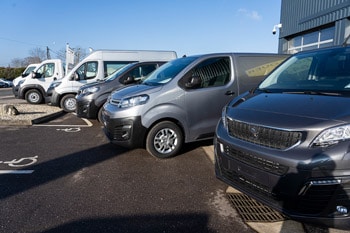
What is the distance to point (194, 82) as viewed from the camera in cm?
471

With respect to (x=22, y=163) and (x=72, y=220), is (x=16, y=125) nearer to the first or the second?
(x=22, y=163)

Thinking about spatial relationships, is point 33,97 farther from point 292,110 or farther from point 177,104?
point 292,110

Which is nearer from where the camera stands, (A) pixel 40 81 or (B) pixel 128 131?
(B) pixel 128 131

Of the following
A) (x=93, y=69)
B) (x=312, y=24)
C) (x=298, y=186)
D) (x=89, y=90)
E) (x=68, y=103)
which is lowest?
(x=68, y=103)

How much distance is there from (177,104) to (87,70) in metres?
6.42

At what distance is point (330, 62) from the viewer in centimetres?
344

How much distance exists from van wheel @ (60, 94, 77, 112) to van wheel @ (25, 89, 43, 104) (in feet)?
12.1

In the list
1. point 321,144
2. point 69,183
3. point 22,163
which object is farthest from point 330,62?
point 22,163

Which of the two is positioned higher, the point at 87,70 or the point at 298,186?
the point at 87,70

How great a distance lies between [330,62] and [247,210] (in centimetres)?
210

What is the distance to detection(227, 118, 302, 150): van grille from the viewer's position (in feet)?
7.74

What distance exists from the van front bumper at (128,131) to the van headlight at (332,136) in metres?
2.93

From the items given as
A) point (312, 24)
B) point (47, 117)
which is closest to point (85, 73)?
point (47, 117)

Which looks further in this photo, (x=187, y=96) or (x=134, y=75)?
(x=134, y=75)
